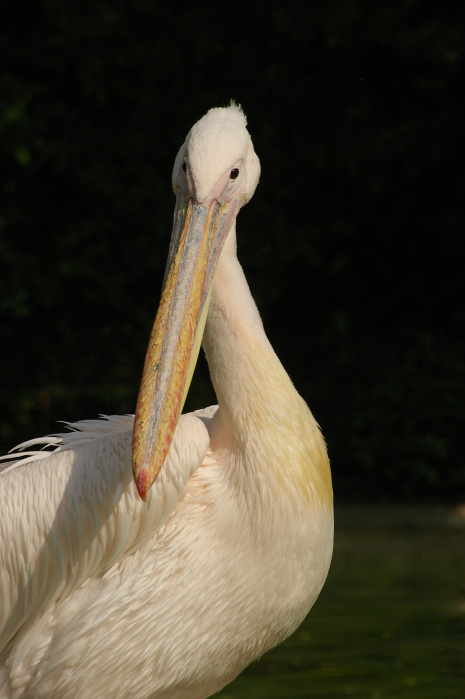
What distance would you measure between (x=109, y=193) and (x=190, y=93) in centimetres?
95

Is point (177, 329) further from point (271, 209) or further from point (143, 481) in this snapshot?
point (271, 209)

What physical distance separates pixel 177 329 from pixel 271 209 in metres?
5.33

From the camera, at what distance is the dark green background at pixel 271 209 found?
306 inches

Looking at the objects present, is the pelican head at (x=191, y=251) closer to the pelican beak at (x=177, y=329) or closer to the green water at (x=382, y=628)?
the pelican beak at (x=177, y=329)

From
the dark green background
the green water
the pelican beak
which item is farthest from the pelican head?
the dark green background

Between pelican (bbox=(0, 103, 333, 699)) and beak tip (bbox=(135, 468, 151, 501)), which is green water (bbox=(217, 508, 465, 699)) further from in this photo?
beak tip (bbox=(135, 468, 151, 501))

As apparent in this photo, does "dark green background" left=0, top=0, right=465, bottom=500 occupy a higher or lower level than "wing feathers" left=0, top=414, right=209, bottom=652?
higher

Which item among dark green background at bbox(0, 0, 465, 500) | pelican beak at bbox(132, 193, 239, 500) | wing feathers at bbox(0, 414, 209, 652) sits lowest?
wing feathers at bbox(0, 414, 209, 652)

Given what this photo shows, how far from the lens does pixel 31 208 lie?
8.07 m

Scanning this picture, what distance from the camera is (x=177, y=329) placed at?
2814 mm

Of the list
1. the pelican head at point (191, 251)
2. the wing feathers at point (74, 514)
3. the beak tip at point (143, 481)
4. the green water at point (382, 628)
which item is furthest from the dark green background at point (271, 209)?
the beak tip at point (143, 481)

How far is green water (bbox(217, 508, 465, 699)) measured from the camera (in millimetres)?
4402

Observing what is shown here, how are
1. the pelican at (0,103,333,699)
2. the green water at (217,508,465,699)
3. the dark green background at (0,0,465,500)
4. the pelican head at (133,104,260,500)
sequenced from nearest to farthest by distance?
the pelican head at (133,104,260,500), the pelican at (0,103,333,699), the green water at (217,508,465,699), the dark green background at (0,0,465,500)

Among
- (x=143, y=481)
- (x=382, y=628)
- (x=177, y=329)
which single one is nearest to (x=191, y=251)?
(x=177, y=329)
